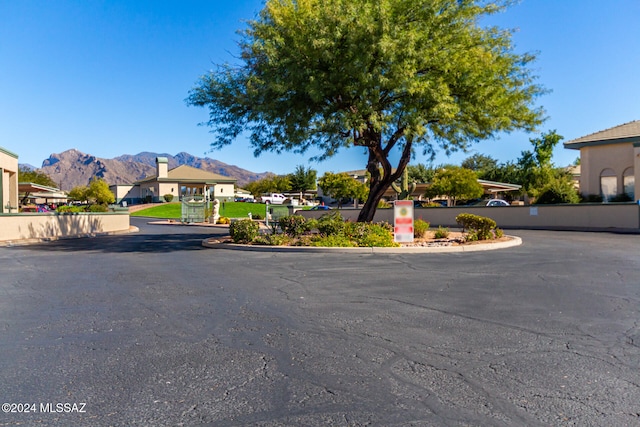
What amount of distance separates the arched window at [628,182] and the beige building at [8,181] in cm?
3613

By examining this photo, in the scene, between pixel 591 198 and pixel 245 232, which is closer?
pixel 245 232

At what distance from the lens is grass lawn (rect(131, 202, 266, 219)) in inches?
2141

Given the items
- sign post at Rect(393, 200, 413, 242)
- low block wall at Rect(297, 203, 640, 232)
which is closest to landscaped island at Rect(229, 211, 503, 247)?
sign post at Rect(393, 200, 413, 242)

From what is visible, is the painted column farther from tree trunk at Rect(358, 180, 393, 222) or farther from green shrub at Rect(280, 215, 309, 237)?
green shrub at Rect(280, 215, 309, 237)

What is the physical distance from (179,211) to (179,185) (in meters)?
13.7

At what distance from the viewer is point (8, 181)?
87.5ft

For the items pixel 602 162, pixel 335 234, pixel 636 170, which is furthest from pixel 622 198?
pixel 335 234

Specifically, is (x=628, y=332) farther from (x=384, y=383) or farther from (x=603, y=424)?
(x=384, y=383)

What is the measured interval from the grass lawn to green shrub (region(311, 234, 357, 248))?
37045 mm

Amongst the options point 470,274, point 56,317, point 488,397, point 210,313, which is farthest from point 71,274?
point 488,397

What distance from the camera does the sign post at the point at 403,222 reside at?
54.3 ft

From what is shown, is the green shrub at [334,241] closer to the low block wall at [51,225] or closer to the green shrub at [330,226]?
the green shrub at [330,226]

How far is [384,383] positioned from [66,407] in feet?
8.42

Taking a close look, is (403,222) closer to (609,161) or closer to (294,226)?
(294,226)
